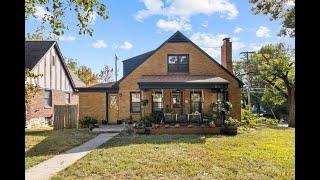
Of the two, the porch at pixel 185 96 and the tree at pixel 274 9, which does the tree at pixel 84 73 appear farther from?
the tree at pixel 274 9

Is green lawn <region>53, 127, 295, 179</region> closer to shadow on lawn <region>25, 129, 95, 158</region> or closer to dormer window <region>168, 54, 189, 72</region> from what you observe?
shadow on lawn <region>25, 129, 95, 158</region>

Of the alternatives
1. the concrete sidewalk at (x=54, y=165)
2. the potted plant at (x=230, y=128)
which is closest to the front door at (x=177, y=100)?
the potted plant at (x=230, y=128)

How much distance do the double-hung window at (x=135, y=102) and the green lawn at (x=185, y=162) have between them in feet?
35.4

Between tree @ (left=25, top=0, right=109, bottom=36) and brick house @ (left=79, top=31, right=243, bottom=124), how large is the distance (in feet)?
46.2

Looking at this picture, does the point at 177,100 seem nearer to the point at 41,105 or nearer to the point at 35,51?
the point at 41,105

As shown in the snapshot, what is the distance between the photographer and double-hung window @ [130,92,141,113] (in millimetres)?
23844

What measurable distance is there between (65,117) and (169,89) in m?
6.99

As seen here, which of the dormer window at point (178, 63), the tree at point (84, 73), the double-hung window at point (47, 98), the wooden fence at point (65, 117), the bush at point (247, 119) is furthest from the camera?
the tree at point (84, 73)

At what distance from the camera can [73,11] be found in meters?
6.30

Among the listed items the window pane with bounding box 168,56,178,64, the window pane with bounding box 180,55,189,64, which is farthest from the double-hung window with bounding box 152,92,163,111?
the window pane with bounding box 180,55,189,64

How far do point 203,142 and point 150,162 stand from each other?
4907 millimetres

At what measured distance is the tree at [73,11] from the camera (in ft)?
18.2
